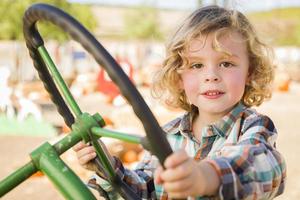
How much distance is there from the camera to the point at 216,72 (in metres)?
1.56

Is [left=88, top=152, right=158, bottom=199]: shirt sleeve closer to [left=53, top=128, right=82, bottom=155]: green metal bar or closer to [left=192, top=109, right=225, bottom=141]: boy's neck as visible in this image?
[left=192, top=109, right=225, bottom=141]: boy's neck

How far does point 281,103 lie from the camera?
36.3ft

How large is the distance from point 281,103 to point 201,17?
31.8 ft

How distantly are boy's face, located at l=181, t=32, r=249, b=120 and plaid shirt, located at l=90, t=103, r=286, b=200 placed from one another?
0.05 meters

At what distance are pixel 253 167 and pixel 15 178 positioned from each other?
53 centimetres

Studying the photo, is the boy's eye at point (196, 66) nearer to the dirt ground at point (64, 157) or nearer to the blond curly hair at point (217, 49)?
the blond curly hair at point (217, 49)

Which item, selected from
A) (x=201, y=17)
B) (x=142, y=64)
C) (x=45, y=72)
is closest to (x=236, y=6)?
(x=201, y=17)

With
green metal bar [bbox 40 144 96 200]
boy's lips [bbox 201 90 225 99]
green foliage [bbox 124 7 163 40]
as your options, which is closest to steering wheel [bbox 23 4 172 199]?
green metal bar [bbox 40 144 96 200]

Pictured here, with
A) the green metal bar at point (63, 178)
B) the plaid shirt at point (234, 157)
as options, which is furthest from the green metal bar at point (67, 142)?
the plaid shirt at point (234, 157)

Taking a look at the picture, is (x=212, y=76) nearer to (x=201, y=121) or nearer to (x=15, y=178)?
(x=201, y=121)

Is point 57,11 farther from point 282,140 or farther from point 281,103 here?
point 281,103

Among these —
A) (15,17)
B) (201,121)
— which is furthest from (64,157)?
(15,17)

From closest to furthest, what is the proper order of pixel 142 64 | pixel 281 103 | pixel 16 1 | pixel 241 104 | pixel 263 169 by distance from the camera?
pixel 263 169 → pixel 241 104 → pixel 281 103 → pixel 16 1 → pixel 142 64

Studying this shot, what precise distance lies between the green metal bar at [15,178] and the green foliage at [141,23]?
114ft
